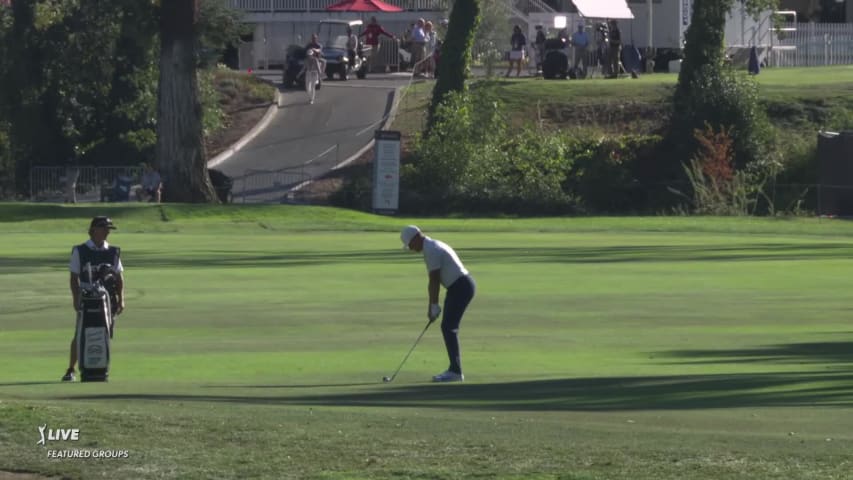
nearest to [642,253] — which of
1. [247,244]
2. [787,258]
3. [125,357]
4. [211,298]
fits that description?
[787,258]

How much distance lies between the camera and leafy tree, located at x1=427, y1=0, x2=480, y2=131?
51656mm

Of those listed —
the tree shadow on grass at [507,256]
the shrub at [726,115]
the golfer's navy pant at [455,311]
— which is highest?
the shrub at [726,115]

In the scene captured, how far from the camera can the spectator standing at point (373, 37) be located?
218 ft

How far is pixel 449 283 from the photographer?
1636 cm

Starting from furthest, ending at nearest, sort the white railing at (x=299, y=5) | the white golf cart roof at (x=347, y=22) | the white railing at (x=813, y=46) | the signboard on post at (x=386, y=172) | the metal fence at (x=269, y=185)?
1. the white railing at (x=813, y=46)
2. the white railing at (x=299, y=5)
3. the white golf cart roof at (x=347, y=22)
4. the metal fence at (x=269, y=185)
5. the signboard on post at (x=386, y=172)

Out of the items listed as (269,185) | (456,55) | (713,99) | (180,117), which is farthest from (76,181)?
(713,99)

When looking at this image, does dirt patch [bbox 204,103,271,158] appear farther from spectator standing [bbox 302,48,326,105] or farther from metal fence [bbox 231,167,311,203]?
metal fence [bbox 231,167,311,203]

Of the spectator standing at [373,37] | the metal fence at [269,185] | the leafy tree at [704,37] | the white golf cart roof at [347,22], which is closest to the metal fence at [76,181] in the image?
the metal fence at [269,185]

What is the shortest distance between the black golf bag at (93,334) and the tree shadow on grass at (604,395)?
1.16 metres

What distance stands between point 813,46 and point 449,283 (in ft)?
197

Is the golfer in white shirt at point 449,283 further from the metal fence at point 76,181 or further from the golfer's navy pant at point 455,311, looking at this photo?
the metal fence at point 76,181

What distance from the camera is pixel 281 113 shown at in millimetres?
59406

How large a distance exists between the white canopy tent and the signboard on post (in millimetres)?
20135

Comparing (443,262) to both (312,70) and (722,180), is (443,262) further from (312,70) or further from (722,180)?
(312,70)
